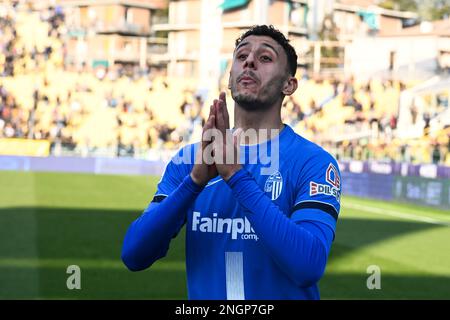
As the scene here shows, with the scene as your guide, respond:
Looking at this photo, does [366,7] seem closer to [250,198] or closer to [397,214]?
[397,214]

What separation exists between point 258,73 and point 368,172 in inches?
954

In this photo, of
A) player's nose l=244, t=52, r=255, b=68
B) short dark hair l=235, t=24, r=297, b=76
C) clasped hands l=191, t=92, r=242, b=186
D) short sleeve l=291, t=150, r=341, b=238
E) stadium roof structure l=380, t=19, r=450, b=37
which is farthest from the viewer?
stadium roof structure l=380, t=19, r=450, b=37

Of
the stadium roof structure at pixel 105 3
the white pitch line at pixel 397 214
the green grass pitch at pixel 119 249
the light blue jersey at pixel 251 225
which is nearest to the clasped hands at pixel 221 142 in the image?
the light blue jersey at pixel 251 225

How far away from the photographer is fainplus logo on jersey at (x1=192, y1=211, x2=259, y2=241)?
2975 mm

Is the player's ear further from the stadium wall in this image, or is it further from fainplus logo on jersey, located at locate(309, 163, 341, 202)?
the stadium wall

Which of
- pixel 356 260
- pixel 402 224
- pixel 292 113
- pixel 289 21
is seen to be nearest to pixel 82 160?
pixel 292 113

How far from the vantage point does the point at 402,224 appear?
1811 cm

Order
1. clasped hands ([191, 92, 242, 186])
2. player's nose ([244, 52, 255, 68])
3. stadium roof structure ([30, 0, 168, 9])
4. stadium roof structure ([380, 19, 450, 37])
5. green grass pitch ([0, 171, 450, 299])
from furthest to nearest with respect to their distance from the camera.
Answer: stadium roof structure ([30, 0, 168, 9]), stadium roof structure ([380, 19, 450, 37]), green grass pitch ([0, 171, 450, 299]), player's nose ([244, 52, 255, 68]), clasped hands ([191, 92, 242, 186])

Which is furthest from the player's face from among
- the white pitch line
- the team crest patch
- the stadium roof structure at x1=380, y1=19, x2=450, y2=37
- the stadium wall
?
the stadium roof structure at x1=380, y1=19, x2=450, y2=37

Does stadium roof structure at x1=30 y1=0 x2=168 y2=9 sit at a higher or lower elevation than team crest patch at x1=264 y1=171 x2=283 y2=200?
higher

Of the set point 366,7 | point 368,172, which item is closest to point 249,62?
point 368,172

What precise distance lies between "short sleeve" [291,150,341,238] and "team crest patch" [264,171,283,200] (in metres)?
0.07

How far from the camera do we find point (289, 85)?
10.5 ft
